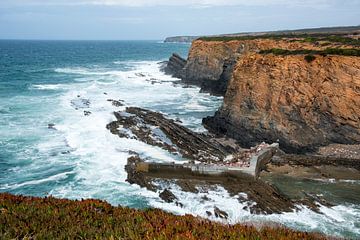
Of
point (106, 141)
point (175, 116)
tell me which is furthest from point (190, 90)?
point (106, 141)

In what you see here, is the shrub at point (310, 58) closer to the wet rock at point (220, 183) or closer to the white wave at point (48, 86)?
the wet rock at point (220, 183)

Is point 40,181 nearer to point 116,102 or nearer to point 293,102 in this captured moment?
point 293,102

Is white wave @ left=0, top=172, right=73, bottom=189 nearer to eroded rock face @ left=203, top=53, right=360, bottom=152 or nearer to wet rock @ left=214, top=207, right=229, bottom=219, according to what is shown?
wet rock @ left=214, top=207, right=229, bottom=219

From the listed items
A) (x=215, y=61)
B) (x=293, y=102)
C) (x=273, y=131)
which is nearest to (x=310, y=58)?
(x=293, y=102)

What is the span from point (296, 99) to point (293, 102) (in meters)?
0.31

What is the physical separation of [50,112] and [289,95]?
25.1 m

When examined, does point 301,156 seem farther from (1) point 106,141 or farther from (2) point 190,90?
(2) point 190,90

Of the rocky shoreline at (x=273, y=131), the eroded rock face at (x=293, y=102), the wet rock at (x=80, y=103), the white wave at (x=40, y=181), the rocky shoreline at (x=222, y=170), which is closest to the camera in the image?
the rocky shoreline at (x=222, y=170)

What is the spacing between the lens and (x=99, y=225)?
8266 mm

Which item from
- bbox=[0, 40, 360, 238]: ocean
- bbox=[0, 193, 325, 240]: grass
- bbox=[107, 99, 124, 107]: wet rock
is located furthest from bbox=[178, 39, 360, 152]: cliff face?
bbox=[0, 193, 325, 240]: grass

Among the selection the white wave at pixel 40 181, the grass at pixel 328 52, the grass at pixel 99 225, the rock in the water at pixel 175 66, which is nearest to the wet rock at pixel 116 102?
the grass at pixel 328 52

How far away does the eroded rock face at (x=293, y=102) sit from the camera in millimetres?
26766

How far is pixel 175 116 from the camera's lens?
39969 millimetres

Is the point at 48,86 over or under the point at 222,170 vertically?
over
